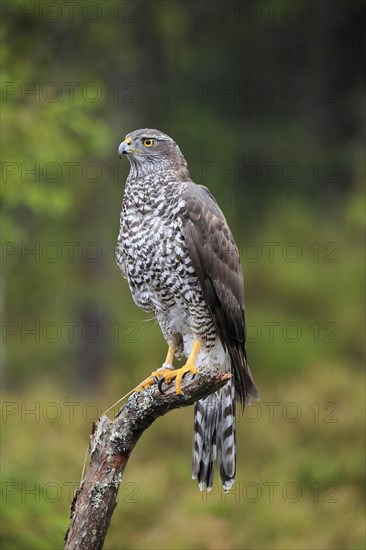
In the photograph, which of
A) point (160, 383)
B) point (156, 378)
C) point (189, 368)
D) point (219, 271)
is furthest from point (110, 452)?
point (219, 271)

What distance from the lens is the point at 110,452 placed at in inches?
192

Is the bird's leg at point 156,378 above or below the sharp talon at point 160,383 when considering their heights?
above

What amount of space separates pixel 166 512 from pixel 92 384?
3.69m

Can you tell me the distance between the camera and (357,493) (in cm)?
906

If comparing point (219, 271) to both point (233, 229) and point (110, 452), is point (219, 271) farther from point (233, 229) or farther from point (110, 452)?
point (233, 229)

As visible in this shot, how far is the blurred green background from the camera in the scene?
825 centimetres

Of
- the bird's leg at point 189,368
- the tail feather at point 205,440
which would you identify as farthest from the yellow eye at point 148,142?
the tail feather at point 205,440

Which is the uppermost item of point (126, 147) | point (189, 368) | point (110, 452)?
point (126, 147)

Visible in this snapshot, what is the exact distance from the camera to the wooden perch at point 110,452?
190 inches

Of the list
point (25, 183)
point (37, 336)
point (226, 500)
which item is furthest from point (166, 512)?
point (37, 336)

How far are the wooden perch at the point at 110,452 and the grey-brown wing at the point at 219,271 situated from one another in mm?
672

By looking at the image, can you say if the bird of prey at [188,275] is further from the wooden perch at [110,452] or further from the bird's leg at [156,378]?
the wooden perch at [110,452]

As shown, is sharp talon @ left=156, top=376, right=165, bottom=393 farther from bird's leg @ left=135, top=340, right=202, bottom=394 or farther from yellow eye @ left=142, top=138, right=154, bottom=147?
yellow eye @ left=142, top=138, right=154, bottom=147

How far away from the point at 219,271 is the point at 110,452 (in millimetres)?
1366
